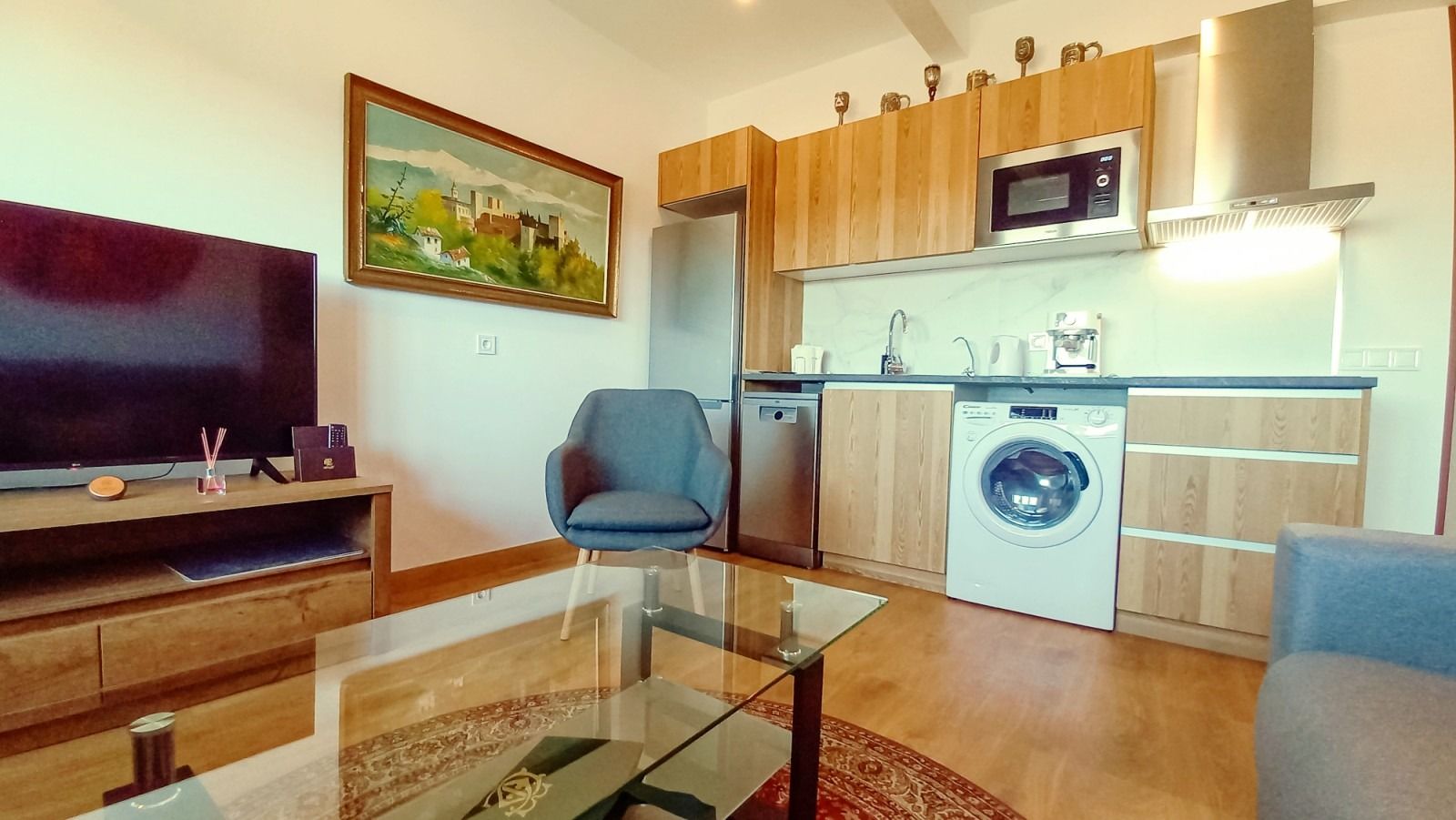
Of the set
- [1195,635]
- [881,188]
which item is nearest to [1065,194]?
[881,188]

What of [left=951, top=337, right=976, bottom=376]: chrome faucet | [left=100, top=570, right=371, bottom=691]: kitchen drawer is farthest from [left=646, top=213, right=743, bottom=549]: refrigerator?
[left=100, top=570, right=371, bottom=691]: kitchen drawer

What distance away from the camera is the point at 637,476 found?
7.86 ft

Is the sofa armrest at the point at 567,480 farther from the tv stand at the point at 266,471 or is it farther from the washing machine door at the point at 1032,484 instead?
the washing machine door at the point at 1032,484

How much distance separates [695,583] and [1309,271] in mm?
2642

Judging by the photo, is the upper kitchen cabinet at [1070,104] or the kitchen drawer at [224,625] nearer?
the kitchen drawer at [224,625]

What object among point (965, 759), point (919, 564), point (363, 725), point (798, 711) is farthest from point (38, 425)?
point (919, 564)

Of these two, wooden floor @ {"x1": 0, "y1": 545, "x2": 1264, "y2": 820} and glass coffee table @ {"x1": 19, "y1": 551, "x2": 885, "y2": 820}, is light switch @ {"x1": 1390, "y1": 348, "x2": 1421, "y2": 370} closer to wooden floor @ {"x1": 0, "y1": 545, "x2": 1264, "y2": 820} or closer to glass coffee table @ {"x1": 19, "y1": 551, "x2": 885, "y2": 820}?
wooden floor @ {"x1": 0, "y1": 545, "x2": 1264, "y2": 820}

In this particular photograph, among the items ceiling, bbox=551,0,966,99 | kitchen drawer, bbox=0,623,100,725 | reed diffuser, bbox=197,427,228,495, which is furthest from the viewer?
ceiling, bbox=551,0,966,99

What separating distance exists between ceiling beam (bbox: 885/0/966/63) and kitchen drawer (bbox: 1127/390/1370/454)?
6.10 ft

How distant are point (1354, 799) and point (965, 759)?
32.7 inches

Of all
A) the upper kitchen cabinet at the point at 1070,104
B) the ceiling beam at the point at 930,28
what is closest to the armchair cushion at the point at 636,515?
the upper kitchen cabinet at the point at 1070,104

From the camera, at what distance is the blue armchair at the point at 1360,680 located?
0.64m

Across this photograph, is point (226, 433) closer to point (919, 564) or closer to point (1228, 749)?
point (919, 564)

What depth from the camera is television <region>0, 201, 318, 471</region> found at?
1428mm
